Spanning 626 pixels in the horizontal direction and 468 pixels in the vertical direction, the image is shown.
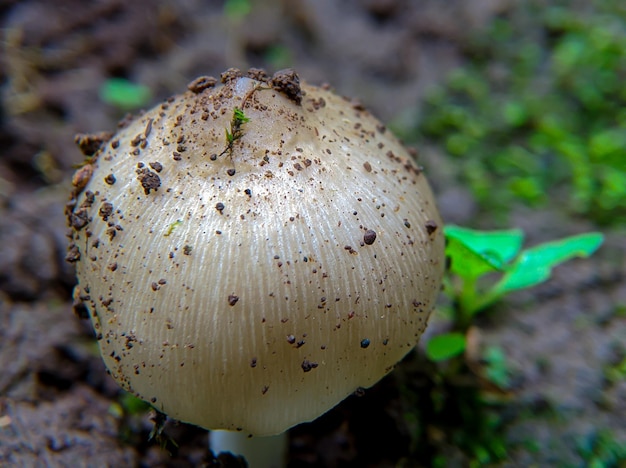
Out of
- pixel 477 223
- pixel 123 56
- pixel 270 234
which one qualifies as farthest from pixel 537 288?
pixel 123 56

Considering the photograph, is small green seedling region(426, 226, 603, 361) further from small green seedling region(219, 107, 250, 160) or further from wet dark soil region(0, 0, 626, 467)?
A: small green seedling region(219, 107, 250, 160)

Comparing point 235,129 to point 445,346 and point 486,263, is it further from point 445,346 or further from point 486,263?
point 445,346

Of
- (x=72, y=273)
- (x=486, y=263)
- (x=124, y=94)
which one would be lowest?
(x=486, y=263)

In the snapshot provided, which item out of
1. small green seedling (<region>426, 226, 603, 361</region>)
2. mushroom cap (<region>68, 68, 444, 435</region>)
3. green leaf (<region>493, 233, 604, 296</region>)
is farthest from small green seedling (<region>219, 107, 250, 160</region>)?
green leaf (<region>493, 233, 604, 296</region>)

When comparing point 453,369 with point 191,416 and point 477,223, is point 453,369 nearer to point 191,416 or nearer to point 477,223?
point 477,223

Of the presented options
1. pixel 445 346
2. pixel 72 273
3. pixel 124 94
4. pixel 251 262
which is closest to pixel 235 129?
pixel 251 262

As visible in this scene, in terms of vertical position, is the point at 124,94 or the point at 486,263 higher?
the point at 124,94

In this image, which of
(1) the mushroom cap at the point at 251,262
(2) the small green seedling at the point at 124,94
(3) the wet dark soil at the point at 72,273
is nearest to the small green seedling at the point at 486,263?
(3) the wet dark soil at the point at 72,273
